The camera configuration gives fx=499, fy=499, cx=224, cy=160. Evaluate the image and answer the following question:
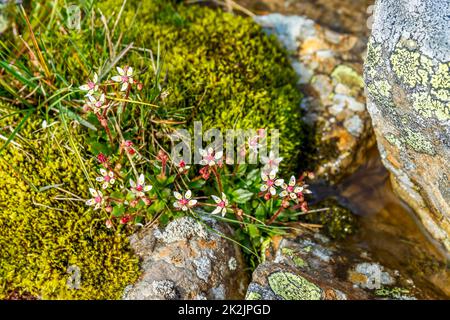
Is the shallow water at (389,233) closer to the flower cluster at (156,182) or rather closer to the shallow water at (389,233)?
the shallow water at (389,233)

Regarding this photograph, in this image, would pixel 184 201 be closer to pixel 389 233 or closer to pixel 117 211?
pixel 117 211

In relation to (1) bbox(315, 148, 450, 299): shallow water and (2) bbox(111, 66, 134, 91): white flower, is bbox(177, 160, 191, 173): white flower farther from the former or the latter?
(1) bbox(315, 148, 450, 299): shallow water

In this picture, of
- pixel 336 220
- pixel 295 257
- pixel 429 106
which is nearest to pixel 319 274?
pixel 295 257

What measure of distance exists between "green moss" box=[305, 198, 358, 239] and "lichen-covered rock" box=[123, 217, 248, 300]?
1050mm

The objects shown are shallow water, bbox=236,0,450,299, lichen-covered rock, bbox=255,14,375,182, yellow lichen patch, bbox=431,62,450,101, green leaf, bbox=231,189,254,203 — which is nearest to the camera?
yellow lichen patch, bbox=431,62,450,101

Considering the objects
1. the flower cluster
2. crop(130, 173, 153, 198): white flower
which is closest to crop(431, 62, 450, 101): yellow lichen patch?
the flower cluster

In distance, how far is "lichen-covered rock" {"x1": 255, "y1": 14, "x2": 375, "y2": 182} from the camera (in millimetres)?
5352

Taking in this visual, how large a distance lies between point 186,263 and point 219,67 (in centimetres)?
203

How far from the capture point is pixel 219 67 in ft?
16.7

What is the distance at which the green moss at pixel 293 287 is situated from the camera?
4.20 m

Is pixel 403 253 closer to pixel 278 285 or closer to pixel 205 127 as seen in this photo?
pixel 278 285

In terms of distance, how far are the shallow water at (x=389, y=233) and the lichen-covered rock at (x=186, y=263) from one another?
1316 mm


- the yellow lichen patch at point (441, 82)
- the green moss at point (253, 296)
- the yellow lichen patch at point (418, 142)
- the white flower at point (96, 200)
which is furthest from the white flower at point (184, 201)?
the yellow lichen patch at point (441, 82)

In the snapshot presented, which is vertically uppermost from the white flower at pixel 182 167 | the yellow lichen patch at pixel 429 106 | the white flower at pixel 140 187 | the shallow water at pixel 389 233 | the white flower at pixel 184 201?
the yellow lichen patch at pixel 429 106
